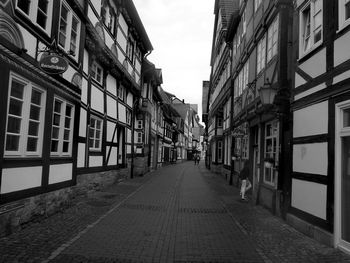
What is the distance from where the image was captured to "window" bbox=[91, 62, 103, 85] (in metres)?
12.9

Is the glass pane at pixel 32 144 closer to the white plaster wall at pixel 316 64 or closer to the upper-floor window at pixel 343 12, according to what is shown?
the white plaster wall at pixel 316 64

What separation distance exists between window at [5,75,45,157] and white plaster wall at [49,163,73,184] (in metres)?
0.97

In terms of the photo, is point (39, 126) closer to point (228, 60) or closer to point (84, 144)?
point (84, 144)

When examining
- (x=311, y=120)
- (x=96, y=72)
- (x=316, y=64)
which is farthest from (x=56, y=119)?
(x=316, y=64)

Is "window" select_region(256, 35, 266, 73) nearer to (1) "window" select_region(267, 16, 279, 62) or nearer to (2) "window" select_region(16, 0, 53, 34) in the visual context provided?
(1) "window" select_region(267, 16, 279, 62)

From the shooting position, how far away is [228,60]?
2250 cm

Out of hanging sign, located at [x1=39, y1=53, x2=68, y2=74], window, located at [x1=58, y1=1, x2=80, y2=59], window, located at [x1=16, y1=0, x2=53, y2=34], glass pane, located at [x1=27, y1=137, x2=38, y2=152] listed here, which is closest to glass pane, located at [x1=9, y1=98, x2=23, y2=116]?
glass pane, located at [x1=27, y1=137, x2=38, y2=152]

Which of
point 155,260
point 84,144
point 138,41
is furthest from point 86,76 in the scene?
point 138,41

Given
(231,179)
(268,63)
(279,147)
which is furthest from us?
(231,179)

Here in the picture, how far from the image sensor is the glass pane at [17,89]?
6.96 m

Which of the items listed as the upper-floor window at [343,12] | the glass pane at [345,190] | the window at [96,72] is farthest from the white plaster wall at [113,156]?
the upper-floor window at [343,12]

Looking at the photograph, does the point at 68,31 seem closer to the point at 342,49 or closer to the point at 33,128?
the point at 33,128

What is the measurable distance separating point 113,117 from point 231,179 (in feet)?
23.0

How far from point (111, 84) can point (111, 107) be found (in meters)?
0.99
